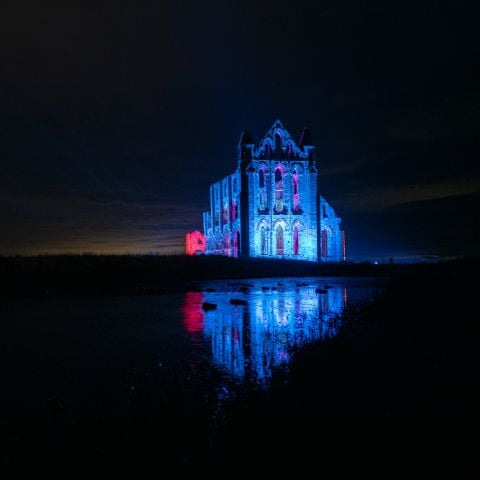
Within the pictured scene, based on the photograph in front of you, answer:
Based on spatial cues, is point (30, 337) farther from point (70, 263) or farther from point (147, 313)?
point (70, 263)

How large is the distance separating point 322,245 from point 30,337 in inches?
2637

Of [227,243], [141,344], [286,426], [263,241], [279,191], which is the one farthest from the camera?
[227,243]

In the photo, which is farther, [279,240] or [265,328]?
[279,240]

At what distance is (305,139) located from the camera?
78812 mm

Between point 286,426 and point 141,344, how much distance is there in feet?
33.8

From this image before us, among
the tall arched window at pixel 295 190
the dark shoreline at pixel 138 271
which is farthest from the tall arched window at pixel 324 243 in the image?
the dark shoreline at pixel 138 271

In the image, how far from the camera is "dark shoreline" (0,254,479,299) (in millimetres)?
36031

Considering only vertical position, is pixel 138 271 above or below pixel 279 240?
below

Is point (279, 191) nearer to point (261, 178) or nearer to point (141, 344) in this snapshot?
point (261, 178)

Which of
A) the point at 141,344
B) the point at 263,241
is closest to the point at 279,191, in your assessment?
the point at 263,241

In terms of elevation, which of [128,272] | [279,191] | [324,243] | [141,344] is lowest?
[141,344]

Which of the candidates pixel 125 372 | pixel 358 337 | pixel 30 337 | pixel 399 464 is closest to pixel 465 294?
pixel 358 337

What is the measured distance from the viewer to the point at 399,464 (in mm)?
5512

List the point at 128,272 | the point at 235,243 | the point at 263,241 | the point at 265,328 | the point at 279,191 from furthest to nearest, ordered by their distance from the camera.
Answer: the point at 235,243 < the point at 279,191 < the point at 263,241 < the point at 128,272 < the point at 265,328
